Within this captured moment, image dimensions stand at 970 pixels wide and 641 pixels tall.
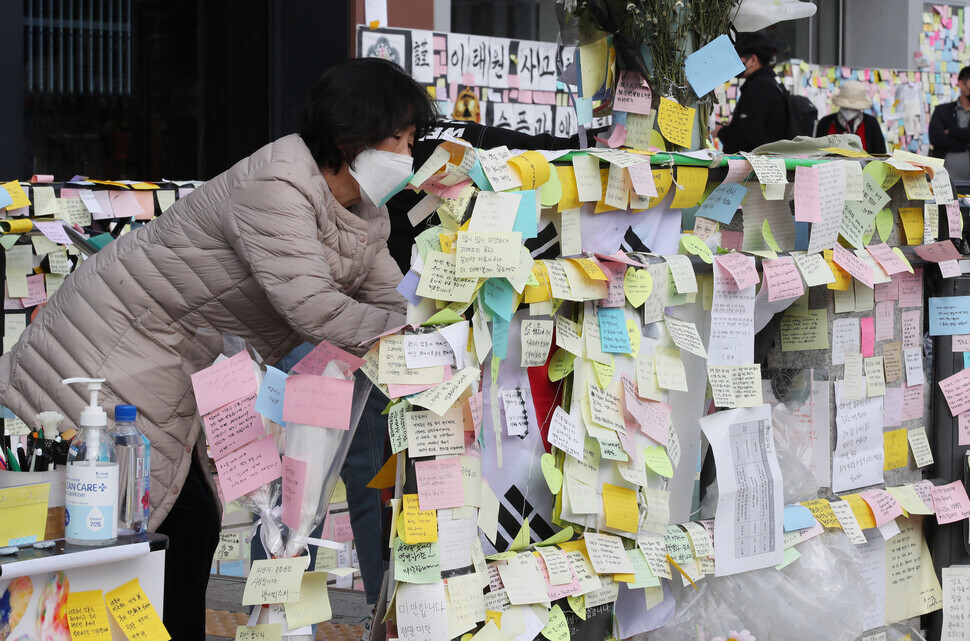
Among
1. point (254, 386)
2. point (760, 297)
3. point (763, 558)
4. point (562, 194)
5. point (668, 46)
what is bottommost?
point (763, 558)

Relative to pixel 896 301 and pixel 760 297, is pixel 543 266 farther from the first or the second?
pixel 896 301

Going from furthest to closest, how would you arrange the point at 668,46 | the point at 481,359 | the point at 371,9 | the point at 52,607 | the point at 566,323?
the point at 371,9 → the point at 668,46 → the point at 566,323 → the point at 481,359 → the point at 52,607

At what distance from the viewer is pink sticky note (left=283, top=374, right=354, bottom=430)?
226 cm

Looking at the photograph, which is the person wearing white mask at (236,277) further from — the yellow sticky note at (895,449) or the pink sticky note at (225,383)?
the yellow sticky note at (895,449)

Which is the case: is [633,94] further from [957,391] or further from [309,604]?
[309,604]

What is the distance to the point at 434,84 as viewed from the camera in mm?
6504

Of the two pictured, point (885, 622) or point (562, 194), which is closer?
point (562, 194)

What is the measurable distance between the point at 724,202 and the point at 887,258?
585 millimetres

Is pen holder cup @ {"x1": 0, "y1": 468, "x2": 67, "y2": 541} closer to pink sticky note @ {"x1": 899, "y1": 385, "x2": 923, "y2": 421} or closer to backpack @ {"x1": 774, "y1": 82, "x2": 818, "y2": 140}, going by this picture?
pink sticky note @ {"x1": 899, "y1": 385, "x2": 923, "y2": 421}

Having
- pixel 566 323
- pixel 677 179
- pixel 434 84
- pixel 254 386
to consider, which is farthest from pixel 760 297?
pixel 434 84

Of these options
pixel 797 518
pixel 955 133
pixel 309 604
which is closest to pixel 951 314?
pixel 797 518

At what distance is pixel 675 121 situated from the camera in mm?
3082

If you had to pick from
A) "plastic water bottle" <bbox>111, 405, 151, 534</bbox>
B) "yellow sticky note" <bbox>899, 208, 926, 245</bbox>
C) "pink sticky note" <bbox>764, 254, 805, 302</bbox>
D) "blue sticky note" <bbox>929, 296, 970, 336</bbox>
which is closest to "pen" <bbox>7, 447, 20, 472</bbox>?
"plastic water bottle" <bbox>111, 405, 151, 534</bbox>

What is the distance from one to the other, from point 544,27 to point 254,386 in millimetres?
6102
